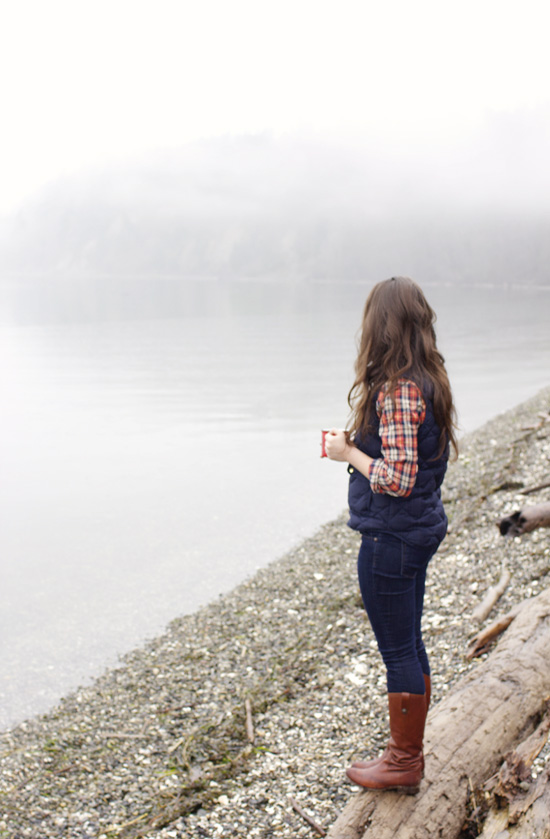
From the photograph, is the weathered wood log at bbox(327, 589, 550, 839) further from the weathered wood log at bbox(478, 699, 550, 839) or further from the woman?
the woman

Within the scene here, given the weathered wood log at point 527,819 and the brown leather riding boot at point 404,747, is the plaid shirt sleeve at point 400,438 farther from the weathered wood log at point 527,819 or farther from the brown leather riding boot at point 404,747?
the weathered wood log at point 527,819

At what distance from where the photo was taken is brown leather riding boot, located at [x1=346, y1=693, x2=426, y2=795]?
159 inches

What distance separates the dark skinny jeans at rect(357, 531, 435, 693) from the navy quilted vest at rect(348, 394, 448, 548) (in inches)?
2.3

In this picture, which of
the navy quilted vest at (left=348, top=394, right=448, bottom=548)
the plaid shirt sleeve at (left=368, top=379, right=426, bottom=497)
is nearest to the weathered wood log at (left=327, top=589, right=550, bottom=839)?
the navy quilted vest at (left=348, top=394, right=448, bottom=548)

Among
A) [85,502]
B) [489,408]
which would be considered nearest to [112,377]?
[489,408]

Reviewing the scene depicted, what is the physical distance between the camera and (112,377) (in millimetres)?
39406

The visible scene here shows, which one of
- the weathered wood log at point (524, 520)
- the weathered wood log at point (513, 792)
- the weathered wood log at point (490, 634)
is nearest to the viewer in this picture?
the weathered wood log at point (513, 792)

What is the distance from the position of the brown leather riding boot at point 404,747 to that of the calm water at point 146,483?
5.17 meters

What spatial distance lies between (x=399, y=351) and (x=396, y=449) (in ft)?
1.60

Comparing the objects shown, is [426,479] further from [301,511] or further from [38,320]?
[38,320]

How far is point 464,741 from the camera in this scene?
4371 mm

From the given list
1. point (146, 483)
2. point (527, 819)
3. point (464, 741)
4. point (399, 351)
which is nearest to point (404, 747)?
point (464, 741)

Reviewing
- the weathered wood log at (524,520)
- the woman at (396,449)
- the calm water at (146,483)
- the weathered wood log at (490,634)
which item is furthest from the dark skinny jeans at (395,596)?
the calm water at (146,483)

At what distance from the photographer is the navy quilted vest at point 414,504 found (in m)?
3.77
